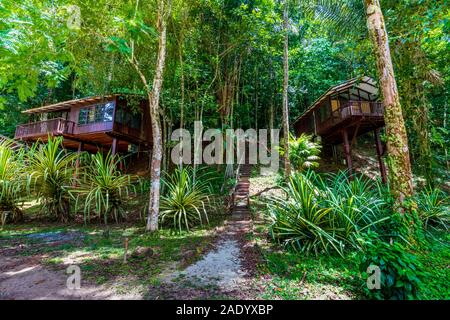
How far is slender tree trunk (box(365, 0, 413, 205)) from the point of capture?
3480 mm

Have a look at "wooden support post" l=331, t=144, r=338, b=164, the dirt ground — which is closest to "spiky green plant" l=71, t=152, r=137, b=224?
the dirt ground

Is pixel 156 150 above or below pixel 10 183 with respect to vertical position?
above

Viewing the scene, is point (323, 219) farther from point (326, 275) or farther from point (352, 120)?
point (352, 120)

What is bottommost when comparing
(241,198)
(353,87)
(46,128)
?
(241,198)

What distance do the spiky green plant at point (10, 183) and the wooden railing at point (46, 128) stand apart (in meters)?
6.82

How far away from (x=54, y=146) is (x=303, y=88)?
16.6 metres

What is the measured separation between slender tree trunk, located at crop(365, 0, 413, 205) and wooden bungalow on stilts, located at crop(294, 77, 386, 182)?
5475mm

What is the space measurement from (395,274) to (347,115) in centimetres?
992

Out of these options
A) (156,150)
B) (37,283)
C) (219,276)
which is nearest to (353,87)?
(156,150)

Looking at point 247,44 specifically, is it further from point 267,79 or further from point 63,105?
point 63,105

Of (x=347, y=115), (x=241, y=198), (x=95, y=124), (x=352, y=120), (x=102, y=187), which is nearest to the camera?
(x=102, y=187)

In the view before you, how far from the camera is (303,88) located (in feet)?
57.3

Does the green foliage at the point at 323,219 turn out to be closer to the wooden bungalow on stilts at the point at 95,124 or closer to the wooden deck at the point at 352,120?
the wooden deck at the point at 352,120

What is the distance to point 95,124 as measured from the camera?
12328 mm
